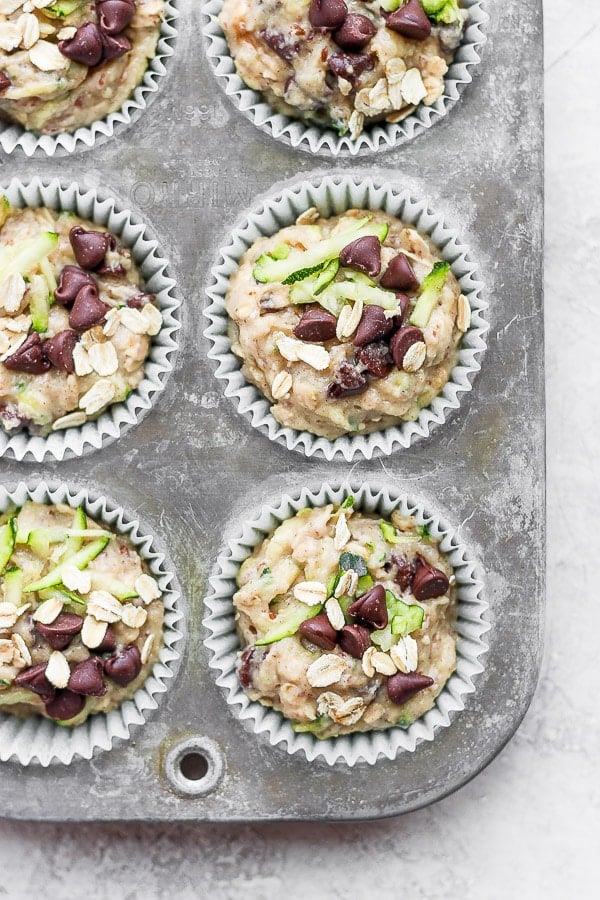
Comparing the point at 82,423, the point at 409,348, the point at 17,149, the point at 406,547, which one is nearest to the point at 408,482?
the point at 406,547

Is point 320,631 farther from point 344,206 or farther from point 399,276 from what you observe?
point 344,206

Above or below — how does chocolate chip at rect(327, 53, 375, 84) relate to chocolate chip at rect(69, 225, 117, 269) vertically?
above

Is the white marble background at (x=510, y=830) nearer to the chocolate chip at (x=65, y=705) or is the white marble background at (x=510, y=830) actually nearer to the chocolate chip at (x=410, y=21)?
the chocolate chip at (x=65, y=705)

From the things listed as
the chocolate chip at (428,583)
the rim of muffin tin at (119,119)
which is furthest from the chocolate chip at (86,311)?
the chocolate chip at (428,583)

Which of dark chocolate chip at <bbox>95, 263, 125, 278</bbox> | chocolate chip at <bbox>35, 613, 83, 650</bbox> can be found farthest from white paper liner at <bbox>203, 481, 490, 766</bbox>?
dark chocolate chip at <bbox>95, 263, 125, 278</bbox>

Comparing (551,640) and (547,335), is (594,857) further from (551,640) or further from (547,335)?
(547,335)

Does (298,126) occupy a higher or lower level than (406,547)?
higher

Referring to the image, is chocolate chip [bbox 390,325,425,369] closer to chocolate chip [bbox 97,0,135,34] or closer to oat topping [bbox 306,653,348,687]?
oat topping [bbox 306,653,348,687]
